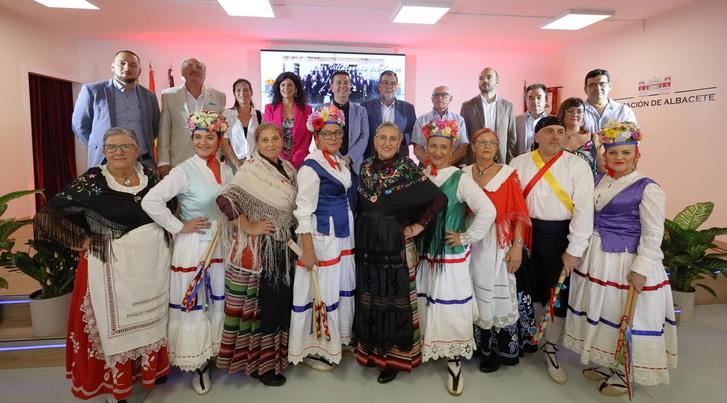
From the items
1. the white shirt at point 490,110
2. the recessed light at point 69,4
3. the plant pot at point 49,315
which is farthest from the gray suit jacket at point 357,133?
the recessed light at point 69,4

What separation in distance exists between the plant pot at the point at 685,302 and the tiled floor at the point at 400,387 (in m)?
0.78

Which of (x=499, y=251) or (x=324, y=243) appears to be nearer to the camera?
(x=324, y=243)

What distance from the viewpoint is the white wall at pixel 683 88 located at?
514 centimetres

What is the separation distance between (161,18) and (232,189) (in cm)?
514

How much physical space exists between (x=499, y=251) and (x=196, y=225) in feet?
5.85

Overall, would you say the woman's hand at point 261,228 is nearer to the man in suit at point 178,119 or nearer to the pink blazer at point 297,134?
the pink blazer at point 297,134

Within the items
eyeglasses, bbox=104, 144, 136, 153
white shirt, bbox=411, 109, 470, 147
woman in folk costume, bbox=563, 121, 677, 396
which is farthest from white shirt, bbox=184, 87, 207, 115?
woman in folk costume, bbox=563, 121, 677, 396

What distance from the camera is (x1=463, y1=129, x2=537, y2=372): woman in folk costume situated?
247cm

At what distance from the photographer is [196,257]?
2350 mm

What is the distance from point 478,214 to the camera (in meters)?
2.35

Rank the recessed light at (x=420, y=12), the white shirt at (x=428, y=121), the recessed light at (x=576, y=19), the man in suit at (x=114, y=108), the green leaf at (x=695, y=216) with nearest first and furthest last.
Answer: the man in suit at (x=114, y=108) < the green leaf at (x=695, y=216) < the white shirt at (x=428, y=121) < the recessed light at (x=420, y=12) < the recessed light at (x=576, y=19)

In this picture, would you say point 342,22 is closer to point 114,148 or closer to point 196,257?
point 114,148

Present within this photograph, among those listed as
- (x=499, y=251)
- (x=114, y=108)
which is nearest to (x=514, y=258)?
(x=499, y=251)

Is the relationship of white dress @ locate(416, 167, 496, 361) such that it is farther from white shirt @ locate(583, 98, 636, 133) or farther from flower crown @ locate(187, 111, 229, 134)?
white shirt @ locate(583, 98, 636, 133)
